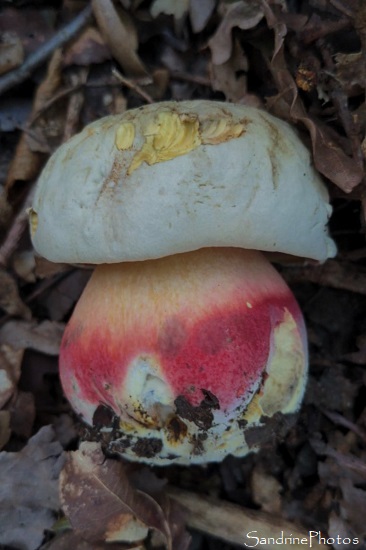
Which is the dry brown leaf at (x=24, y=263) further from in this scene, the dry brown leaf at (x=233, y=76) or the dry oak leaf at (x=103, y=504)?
the dry brown leaf at (x=233, y=76)

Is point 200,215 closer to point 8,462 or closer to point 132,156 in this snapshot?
point 132,156

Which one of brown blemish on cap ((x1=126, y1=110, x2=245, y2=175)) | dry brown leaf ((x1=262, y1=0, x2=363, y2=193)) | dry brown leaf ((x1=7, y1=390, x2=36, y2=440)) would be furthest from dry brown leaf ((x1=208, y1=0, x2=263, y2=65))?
dry brown leaf ((x1=7, y1=390, x2=36, y2=440))

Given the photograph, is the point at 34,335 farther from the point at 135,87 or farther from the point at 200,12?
the point at 200,12

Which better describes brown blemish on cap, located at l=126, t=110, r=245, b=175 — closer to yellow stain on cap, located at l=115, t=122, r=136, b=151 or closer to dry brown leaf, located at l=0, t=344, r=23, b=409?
yellow stain on cap, located at l=115, t=122, r=136, b=151

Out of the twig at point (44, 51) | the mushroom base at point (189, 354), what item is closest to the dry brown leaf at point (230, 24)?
the twig at point (44, 51)

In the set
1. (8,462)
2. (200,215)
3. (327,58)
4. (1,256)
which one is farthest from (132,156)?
(8,462)
